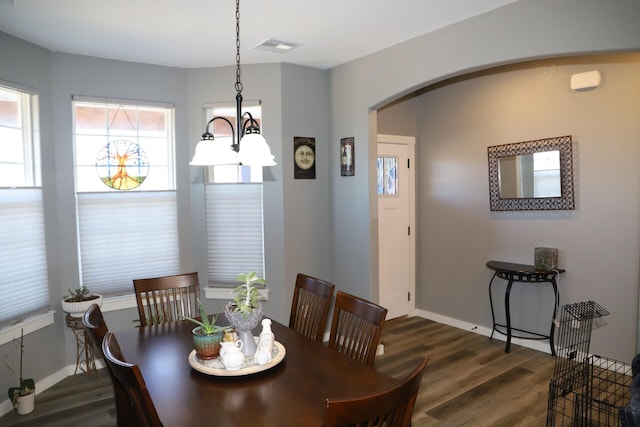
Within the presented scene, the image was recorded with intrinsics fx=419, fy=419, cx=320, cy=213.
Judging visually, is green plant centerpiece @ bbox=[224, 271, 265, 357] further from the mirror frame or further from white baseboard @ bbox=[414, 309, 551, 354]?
white baseboard @ bbox=[414, 309, 551, 354]

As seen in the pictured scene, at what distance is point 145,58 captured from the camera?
12.4ft

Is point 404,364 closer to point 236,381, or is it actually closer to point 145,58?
point 236,381

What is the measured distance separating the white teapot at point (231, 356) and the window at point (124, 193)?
8.10 ft

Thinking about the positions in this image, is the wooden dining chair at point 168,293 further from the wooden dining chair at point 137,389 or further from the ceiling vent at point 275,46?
the ceiling vent at point 275,46

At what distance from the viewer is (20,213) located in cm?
321

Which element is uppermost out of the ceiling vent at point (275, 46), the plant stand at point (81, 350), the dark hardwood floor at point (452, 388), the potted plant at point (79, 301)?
the ceiling vent at point (275, 46)

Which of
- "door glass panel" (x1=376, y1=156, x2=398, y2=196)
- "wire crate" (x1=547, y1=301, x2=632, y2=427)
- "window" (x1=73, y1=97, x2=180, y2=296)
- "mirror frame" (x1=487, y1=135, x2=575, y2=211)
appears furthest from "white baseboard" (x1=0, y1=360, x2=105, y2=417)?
"mirror frame" (x1=487, y1=135, x2=575, y2=211)

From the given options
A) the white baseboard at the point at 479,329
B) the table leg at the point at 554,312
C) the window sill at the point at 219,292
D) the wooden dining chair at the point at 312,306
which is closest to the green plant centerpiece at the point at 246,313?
the wooden dining chair at the point at 312,306

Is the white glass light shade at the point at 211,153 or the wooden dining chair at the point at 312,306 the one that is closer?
the white glass light shade at the point at 211,153

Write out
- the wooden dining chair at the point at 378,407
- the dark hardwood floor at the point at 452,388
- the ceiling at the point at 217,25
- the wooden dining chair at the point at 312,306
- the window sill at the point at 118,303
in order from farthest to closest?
the window sill at the point at 118,303
the dark hardwood floor at the point at 452,388
the ceiling at the point at 217,25
the wooden dining chair at the point at 312,306
the wooden dining chair at the point at 378,407

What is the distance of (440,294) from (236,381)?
3570mm

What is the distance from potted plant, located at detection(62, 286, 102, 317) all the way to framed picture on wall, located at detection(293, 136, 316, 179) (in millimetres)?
2031

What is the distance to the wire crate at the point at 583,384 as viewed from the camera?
254 centimetres

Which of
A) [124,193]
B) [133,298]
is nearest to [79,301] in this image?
[133,298]
